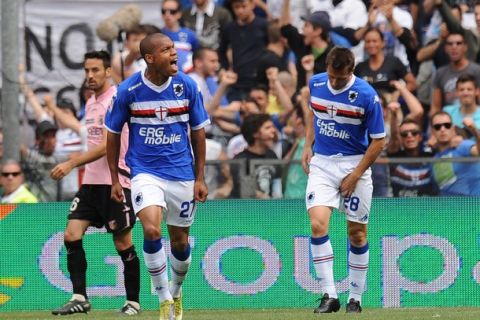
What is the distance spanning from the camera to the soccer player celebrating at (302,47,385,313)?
1191 cm

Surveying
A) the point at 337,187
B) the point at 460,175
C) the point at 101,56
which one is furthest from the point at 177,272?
the point at 460,175

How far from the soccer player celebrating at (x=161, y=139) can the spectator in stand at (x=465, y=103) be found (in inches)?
243

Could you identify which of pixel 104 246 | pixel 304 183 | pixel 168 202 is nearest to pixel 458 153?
pixel 304 183

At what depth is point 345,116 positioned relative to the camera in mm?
12047

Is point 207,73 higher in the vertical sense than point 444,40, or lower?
lower

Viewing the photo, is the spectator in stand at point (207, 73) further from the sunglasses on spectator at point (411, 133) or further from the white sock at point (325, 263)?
the white sock at point (325, 263)

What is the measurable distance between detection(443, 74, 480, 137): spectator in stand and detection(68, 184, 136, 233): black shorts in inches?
213

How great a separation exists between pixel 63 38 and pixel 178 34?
1.77 meters

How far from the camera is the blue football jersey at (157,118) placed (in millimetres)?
10969

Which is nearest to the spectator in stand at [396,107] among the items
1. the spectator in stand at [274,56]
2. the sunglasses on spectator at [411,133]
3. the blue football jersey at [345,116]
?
the sunglasses on spectator at [411,133]

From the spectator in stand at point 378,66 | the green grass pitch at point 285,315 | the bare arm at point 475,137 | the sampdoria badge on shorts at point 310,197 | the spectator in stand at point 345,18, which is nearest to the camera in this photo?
the green grass pitch at point 285,315

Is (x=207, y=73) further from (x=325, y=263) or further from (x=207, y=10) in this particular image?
(x=325, y=263)

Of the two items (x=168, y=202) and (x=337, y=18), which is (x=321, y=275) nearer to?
(x=168, y=202)

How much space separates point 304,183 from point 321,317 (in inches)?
163
